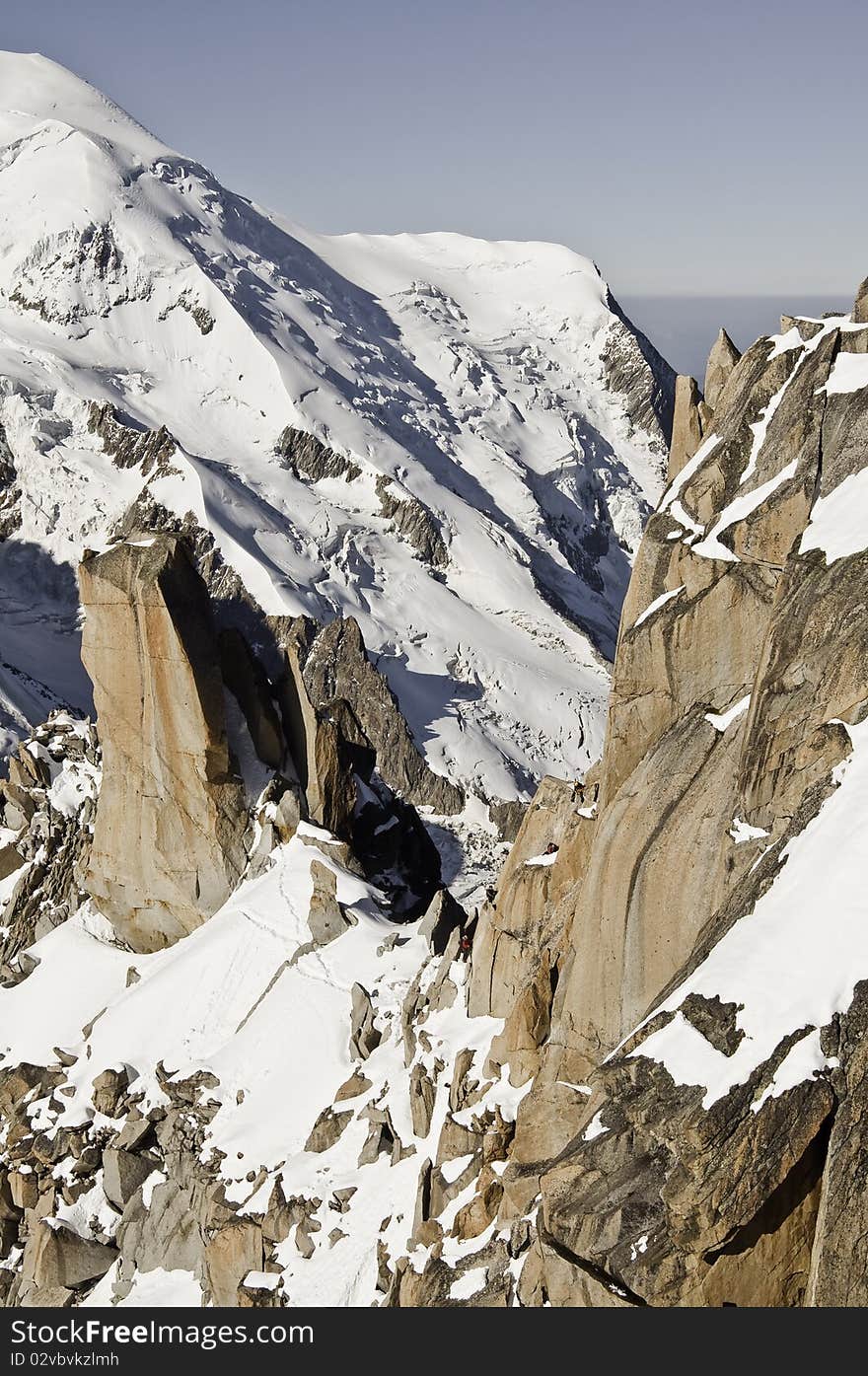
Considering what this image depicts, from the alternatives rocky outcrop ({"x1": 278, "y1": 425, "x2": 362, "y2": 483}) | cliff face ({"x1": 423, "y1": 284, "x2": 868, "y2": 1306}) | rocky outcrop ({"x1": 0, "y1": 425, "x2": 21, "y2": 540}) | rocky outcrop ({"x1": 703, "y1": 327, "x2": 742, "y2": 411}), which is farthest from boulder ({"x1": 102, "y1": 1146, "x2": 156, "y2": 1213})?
rocky outcrop ({"x1": 278, "y1": 425, "x2": 362, "y2": 483})

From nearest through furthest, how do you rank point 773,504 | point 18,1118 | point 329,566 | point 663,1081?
point 663,1081 < point 773,504 < point 18,1118 < point 329,566

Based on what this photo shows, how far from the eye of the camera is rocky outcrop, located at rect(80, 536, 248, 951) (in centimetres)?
5269

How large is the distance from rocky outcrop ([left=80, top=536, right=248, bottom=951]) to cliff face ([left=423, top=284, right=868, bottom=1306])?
1972 centimetres

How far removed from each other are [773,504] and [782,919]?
1153 centimetres

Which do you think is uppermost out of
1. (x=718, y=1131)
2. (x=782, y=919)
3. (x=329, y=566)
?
(x=329, y=566)

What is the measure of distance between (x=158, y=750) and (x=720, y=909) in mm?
35391

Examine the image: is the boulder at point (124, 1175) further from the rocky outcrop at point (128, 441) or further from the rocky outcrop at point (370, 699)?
the rocky outcrop at point (128, 441)

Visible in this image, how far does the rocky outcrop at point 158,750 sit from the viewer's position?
173 feet

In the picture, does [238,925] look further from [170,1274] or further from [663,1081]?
[663,1081]

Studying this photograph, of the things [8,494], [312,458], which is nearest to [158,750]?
[8,494]

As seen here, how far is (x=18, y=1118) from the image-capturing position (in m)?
47.6

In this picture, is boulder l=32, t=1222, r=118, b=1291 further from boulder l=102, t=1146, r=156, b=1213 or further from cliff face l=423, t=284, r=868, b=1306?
cliff face l=423, t=284, r=868, b=1306

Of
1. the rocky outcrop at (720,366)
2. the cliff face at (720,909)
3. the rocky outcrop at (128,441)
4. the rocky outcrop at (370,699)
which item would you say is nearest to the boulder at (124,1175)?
the cliff face at (720,909)

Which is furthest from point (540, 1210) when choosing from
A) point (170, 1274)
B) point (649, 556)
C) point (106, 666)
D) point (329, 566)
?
point (329, 566)
